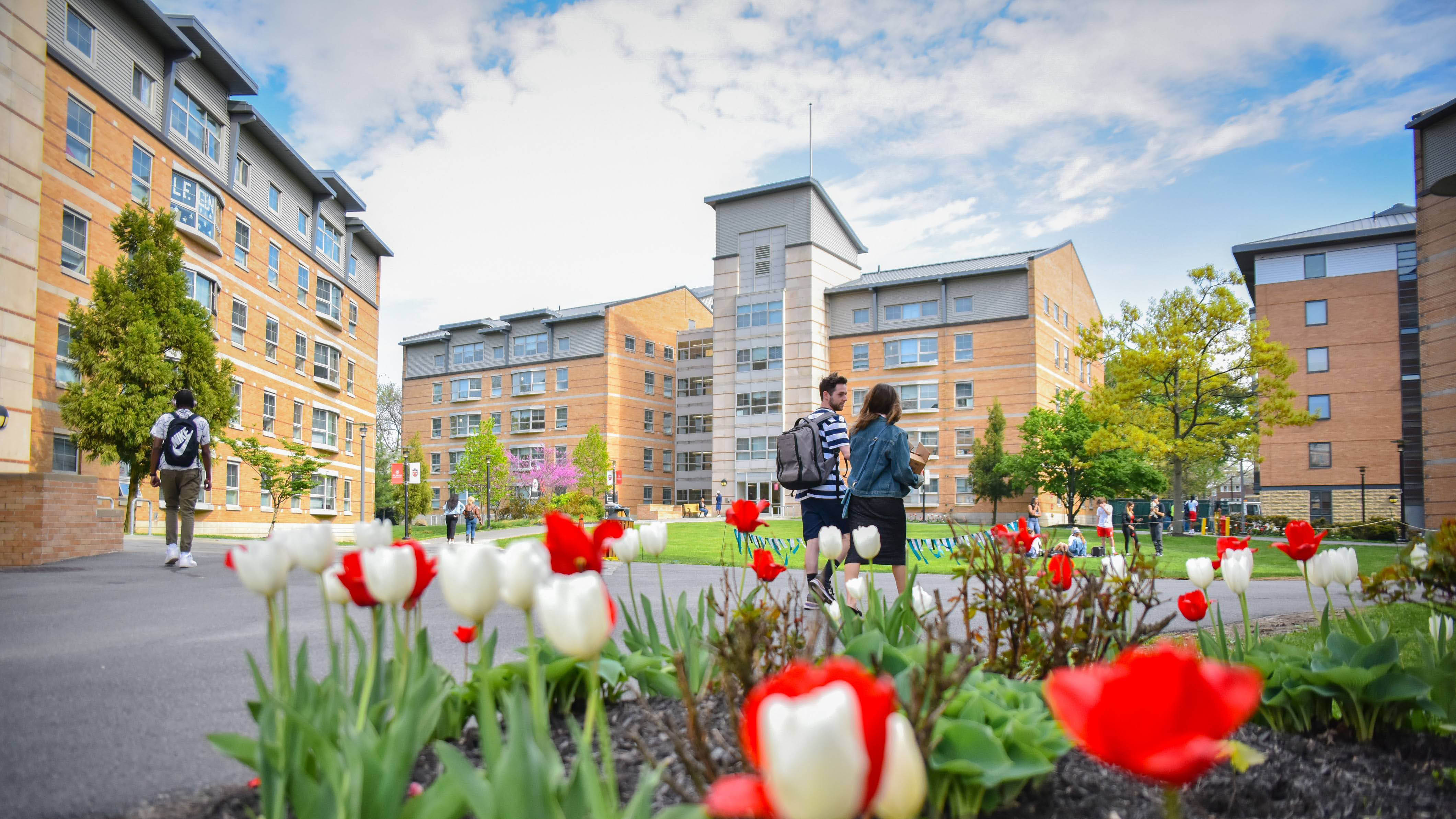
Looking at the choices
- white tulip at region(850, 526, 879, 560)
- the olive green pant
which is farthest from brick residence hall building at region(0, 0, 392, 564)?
white tulip at region(850, 526, 879, 560)

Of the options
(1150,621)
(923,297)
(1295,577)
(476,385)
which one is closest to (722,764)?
(1150,621)

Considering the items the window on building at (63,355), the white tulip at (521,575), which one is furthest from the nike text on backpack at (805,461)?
the window on building at (63,355)

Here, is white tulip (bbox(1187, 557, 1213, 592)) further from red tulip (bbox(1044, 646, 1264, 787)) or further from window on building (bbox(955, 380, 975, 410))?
window on building (bbox(955, 380, 975, 410))

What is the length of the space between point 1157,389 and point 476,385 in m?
46.7

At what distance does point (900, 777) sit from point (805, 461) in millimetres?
5940

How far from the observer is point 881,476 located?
6492 mm

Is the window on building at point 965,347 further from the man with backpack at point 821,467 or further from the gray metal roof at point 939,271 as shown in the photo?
the man with backpack at point 821,467

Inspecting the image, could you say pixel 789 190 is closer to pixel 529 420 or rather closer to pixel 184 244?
pixel 529 420

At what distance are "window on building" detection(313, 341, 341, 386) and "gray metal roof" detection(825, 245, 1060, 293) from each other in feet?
91.8

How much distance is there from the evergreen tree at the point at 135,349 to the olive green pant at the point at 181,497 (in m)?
8.01

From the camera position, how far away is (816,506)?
691cm

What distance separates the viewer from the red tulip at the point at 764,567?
386cm

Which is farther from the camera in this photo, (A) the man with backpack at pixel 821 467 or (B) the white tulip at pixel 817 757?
(A) the man with backpack at pixel 821 467

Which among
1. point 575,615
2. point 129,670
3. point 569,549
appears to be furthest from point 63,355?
point 575,615
